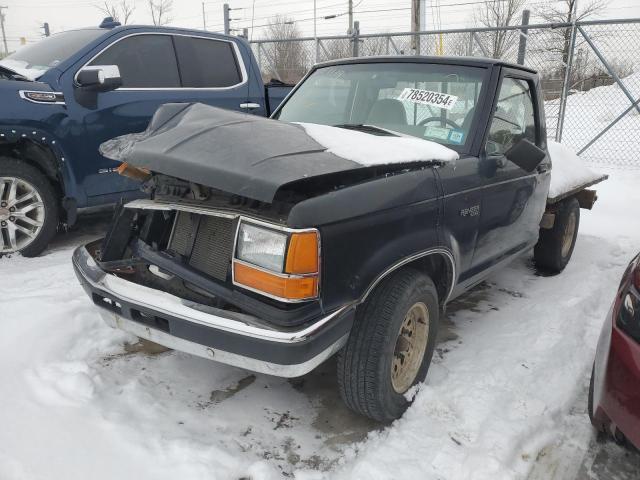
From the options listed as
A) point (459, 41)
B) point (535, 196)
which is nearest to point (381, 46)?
point (459, 41)

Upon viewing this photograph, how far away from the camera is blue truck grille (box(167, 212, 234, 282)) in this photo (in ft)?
7.89

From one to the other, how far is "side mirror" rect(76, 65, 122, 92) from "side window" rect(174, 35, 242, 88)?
95 centimetres

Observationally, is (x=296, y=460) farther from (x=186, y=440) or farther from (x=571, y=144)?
(x=571, y=144)

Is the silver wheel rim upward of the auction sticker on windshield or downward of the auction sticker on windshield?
downward

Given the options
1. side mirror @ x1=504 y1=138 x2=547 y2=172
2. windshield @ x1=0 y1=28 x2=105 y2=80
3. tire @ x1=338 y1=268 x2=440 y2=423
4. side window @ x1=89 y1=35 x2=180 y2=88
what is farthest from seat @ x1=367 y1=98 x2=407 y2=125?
windshield @ x1=0 y1=28 x2=105 y2=80

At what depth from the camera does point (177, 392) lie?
8.95ft

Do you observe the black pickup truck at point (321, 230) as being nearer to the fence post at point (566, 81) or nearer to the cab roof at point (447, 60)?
the cab roof at point (447, 60)

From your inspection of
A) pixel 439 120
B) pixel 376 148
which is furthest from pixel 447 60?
pixel 376 148

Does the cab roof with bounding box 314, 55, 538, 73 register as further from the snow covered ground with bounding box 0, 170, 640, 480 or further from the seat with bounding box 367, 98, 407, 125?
the snow covered ground with bounding box 0, 170, 640, 480

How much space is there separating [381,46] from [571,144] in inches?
175

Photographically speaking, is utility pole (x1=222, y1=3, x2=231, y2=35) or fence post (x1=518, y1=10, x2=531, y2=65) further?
utility pole (x1=222, y1=3, x2=231, y2=35)

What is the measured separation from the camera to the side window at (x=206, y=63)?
5.25m

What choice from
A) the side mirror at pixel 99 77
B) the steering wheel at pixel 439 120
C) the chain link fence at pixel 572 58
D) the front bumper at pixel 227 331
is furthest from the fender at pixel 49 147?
the chain link fence at pixel 572 58

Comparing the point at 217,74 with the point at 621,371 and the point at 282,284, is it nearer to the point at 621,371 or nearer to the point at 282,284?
the point at 282,284
